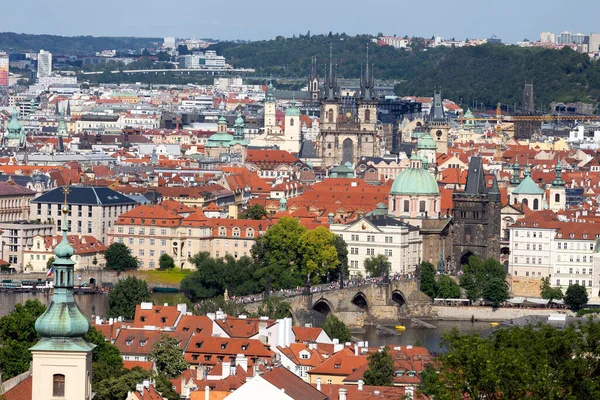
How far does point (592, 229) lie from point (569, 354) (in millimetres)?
41464

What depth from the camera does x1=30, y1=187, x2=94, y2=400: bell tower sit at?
31.3 m

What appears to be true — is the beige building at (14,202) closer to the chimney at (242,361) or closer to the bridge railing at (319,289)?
the bridge railing at (319,289)

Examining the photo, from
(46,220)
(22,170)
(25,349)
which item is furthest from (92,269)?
(25,349)

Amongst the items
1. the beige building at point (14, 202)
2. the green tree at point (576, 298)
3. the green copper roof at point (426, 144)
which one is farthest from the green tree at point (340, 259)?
the green copper roof at point (426, 144)

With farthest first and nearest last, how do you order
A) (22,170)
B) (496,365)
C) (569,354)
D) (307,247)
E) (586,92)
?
(586,92), (22,170), (307,247), (569,354), (496,365)

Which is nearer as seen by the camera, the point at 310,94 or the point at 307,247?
the point at 307,247

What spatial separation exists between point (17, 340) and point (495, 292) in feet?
96.6

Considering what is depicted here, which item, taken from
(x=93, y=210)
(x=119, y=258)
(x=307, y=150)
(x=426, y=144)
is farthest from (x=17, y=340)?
(x=307, y=150)

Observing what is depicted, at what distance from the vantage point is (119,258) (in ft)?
249

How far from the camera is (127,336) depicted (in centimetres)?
4756

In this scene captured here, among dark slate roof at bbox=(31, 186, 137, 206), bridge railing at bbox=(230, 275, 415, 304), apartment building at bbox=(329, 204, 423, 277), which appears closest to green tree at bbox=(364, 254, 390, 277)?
apartment building at bbox=(329, 204, 423, 277)

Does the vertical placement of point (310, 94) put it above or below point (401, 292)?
above

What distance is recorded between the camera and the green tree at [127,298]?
2287 inches

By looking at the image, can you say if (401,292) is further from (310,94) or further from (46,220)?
(310,94)
